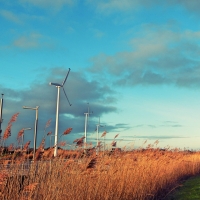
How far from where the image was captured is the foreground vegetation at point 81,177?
688 cm

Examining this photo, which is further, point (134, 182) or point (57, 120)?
point (57, 120)

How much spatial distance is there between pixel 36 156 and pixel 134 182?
396 centimetres

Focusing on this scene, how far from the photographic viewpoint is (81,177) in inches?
311

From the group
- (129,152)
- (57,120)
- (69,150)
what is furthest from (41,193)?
(57,120)

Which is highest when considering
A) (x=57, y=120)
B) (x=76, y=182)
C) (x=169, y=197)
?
(x=57, y=120)

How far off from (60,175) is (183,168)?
13.6 meters

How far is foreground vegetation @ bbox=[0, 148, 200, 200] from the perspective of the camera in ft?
22.6

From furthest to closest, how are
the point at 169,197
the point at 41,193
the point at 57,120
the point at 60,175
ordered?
the point at 57,120, the point at 169,197, the point at 60,175, the point at 41,193

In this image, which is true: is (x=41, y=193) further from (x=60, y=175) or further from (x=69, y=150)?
(x=69, y=150)

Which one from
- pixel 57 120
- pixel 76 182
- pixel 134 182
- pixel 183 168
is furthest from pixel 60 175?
pixel 57 120

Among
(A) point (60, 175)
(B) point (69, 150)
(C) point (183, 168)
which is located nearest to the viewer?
(A) point (60, 175)

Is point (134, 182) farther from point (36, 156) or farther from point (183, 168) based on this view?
point (183, 168)

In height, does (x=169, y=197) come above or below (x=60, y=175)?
below

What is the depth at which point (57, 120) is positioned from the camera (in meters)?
27.7
